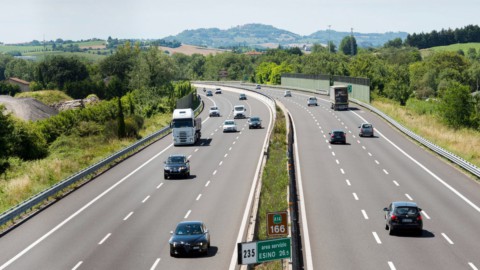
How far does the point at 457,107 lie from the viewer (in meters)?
94.4

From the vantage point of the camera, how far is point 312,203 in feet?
120

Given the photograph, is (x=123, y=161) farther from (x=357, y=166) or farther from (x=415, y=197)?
(x=415, y=197)

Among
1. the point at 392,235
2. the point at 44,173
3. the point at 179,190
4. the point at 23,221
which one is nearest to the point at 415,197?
the point at 392,235

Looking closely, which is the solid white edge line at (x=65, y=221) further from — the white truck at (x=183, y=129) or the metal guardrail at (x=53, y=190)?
the white truck at (x=183, y=129)

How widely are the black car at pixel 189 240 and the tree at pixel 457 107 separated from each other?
74059 mm

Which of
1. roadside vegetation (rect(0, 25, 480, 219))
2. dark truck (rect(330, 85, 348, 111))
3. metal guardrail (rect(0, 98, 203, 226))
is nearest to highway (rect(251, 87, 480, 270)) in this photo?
roadside vegetation (rect(0, 25, 480, 219))

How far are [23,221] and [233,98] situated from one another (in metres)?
111

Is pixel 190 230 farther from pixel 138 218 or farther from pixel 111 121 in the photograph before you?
pixel 111 121

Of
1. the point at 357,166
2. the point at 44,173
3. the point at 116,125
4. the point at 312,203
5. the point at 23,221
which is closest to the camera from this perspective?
the point at 23,221

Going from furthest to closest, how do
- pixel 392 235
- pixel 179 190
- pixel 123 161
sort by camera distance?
1. pixel 123 161
2. pixel 179 190
3. pixel 392 235

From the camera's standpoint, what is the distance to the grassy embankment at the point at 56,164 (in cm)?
4066

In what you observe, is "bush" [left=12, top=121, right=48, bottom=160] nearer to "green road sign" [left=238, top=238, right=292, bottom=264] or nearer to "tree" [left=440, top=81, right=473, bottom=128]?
"green road sign" [left=238, top=238, right=292, bottom=264]

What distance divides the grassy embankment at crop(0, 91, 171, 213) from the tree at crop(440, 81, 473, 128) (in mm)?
40029

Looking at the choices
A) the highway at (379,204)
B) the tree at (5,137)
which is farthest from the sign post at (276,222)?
the tree at (5,137)
